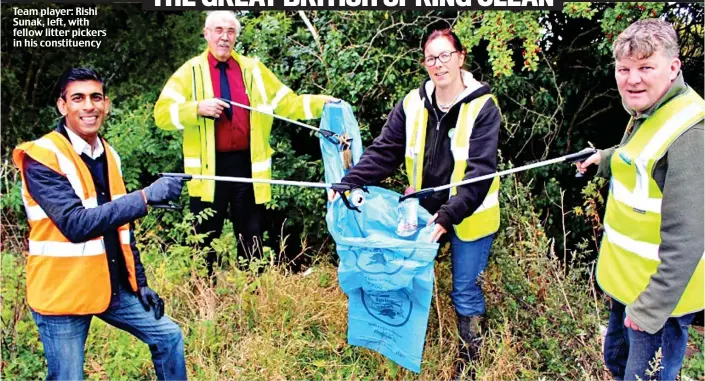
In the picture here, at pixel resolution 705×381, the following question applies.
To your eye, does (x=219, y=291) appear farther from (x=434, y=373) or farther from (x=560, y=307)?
(x=560, y=307)

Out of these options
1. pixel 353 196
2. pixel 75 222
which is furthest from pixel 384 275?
pixel 75 222

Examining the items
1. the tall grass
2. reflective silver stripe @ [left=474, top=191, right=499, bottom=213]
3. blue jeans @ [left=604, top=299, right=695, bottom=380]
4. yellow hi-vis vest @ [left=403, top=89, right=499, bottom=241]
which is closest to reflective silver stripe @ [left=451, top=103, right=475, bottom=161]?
yellow hi-vis vest @ [left=403, top=89, right=499, bottom=241]

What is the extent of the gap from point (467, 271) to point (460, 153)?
1.89 feet

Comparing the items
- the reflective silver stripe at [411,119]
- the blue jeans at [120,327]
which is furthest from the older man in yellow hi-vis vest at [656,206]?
the blue jeans at [120,327]

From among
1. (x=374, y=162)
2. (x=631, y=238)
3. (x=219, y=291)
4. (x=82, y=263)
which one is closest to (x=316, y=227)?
(x=219, y=291)

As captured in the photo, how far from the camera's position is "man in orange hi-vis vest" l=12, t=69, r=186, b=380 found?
8.49 ft

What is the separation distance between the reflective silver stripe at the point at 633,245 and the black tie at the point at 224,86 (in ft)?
8.16

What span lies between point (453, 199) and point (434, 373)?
955mm

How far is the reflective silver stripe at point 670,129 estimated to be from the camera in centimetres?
226

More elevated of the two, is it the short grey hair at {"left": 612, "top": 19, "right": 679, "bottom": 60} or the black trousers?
the short grey hair at {"left": 612, "top": 19, "right": 679, "bottom": 60}

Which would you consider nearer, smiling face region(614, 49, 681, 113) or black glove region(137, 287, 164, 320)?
smiling face region(614, 49, 681, 113)

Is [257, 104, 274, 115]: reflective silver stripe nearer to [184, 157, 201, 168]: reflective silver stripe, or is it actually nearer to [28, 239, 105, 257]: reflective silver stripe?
[184, 157, 201, 168]: reflective silver stripe

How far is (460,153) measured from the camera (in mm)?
3195

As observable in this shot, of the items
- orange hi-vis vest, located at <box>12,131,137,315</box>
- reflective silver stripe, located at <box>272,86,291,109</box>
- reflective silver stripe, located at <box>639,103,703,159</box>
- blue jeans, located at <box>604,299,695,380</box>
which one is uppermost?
reflective silver stripe, located at <box>272,86,291,109</box>
